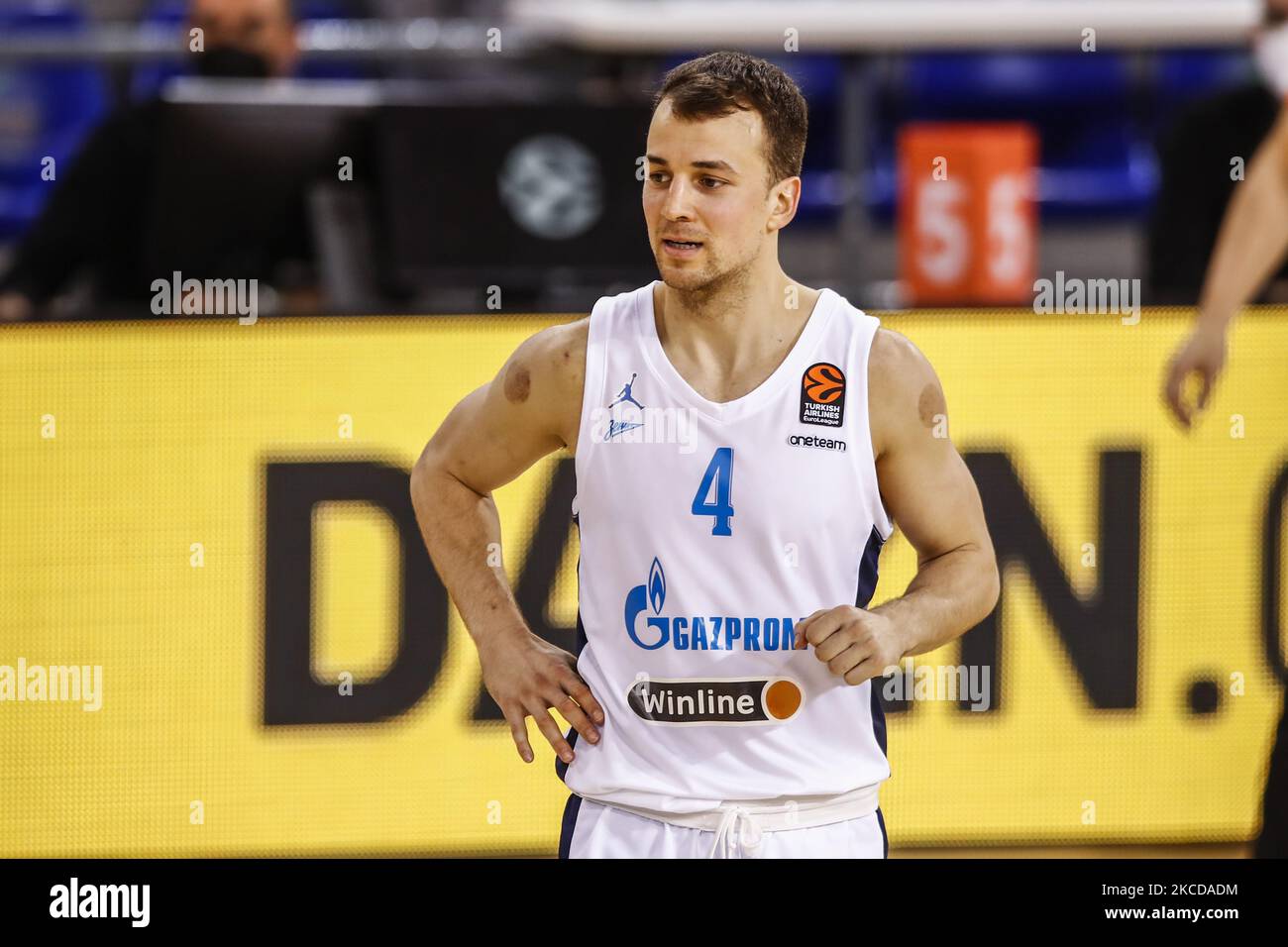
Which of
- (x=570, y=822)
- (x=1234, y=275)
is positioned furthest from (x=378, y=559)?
(x=1234, y=275)

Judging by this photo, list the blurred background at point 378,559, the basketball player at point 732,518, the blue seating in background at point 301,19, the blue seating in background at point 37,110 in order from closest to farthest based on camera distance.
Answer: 1. the basketball player at point 732,518
2. the blurred background at point 378,559
3. the blue seating in background at point 37,110
4. the blue seating in background at point 301,19

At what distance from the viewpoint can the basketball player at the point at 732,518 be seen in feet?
9.17

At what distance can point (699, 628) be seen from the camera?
2844 mm

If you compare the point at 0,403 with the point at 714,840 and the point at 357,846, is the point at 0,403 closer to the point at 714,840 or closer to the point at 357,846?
the point at 357,846

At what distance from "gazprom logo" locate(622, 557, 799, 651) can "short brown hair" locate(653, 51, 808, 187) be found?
0.69 metres

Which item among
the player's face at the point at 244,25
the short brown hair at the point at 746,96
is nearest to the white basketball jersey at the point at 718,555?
the short brown hair at the point at 746,96

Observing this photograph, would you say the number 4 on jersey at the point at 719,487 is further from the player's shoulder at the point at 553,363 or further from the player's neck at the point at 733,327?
the player's shoulder at the point at 553,363

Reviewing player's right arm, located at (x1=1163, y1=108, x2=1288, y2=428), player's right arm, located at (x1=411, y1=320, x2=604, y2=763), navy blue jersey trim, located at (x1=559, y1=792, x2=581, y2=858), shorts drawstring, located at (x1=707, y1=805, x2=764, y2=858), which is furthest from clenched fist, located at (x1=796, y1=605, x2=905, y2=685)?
player's right arm, located at (x1=1163, y1=108, x2=1288, y2=428)

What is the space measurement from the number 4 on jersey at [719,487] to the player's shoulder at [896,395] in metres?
0.25

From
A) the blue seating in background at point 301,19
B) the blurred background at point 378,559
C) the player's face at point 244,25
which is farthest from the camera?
the blue seating in background at point 301,19

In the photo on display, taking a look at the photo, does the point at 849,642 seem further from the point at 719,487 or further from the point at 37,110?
the point at 37,110

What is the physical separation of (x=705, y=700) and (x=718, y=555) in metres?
0.24
